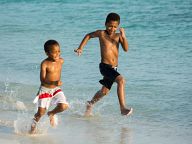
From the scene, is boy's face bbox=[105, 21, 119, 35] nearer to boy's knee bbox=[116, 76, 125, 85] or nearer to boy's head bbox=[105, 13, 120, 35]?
boy's head bbox=[105, 13, 120, 35]

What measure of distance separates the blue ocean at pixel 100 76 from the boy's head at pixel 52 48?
0.92 m

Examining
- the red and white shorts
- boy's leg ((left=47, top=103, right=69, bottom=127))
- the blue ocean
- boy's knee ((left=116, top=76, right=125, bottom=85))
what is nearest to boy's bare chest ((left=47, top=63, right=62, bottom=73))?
the red and white shorts

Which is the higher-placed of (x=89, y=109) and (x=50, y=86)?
(x=50, y=86)

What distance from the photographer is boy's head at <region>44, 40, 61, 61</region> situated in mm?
7136

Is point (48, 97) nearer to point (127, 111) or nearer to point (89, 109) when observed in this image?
point (127, 111)

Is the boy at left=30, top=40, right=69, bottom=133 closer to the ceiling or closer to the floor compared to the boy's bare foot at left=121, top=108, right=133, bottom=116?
closer to the ceiling

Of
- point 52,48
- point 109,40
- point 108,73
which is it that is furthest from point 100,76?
point 52,48

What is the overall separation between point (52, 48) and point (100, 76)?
372 cm

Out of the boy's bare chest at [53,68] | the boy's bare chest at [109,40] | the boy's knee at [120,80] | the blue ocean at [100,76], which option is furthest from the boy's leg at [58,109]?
the boy's bare chest at [109,40]

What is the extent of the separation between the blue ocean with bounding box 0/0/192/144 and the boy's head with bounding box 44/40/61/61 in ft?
3.01

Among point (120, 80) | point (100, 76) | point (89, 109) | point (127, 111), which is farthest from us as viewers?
point (100, 76)

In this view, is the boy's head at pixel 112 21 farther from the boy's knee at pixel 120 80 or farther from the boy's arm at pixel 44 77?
the boy's arm at pixel 44 77

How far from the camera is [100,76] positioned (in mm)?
10828

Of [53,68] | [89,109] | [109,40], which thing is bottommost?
[89,109]
